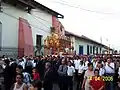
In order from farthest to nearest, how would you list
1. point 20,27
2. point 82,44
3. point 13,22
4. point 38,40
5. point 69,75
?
1. point 82,44
2. point 38,40
3. point 20,27
4. point 13,22
5. point 69,75

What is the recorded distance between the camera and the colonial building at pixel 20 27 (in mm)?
29786

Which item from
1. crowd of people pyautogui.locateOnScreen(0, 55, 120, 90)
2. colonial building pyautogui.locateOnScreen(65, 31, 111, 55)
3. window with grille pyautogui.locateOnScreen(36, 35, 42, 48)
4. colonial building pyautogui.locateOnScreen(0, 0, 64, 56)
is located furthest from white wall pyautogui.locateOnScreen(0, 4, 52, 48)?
colonial building pyautogui.locateOnScreen(65, 31, 111, 55)

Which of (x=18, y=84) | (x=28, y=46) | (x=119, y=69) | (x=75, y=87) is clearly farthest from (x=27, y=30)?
(x=18, y=84)

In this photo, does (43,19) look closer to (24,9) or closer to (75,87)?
(24,9)

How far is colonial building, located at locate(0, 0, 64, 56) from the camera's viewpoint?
97.7 feet

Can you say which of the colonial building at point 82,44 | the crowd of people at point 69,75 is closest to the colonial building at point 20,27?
the crowd of people at point 69,75

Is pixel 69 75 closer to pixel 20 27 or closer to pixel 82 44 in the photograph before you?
pixel 20 27

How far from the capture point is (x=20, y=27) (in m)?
32.3

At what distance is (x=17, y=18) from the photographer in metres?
32.1

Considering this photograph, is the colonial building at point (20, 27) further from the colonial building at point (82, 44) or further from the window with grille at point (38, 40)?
the colonial building at point (82, 44)

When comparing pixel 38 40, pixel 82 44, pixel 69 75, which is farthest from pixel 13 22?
pixel 82 44

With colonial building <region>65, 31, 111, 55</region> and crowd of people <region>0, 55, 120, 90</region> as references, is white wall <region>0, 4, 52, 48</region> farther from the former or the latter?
colonial building <region>65, 31, 111, 55</region>

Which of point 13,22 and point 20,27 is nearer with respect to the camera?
point 13,22

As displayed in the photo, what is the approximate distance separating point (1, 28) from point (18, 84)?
18.5 meters
